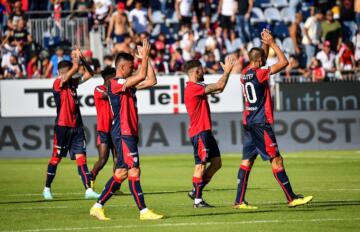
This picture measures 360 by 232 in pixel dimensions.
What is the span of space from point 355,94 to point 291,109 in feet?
6.37

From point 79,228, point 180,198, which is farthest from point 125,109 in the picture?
point 180,198

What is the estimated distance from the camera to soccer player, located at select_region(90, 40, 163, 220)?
13.8 meters

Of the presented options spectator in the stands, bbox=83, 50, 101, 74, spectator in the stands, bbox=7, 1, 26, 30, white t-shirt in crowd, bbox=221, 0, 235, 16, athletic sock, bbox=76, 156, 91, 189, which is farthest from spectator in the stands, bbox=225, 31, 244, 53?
athletic sock, bbox=76, 156, 91, 189

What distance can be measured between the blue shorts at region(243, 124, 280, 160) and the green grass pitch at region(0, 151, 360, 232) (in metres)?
0.81

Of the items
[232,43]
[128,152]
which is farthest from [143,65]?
[232,43]

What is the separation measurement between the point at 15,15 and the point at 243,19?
7719mm

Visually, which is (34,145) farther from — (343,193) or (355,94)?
(343,193)

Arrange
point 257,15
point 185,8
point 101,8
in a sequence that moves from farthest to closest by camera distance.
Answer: point 257,15
point 185,8
point 101,8

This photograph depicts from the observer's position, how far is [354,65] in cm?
3297

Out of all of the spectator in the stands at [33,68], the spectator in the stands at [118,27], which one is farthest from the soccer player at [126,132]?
the spectator in the stands at [118,27]

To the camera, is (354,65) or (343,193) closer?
(343,193)

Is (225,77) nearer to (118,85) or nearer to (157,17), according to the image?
(118,85)

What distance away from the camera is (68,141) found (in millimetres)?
18438

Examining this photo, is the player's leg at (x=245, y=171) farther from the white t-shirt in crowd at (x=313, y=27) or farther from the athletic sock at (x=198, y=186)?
the white t-shirt in crowd at (x=313, y=27)
